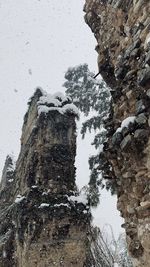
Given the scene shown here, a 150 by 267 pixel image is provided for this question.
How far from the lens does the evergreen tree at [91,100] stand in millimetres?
12938

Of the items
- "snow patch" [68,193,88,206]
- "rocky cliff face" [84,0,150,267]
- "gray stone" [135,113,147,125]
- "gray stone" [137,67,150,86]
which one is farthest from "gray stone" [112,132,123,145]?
"snow patch" [68,193,88,206]

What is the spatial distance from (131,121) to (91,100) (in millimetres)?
11893

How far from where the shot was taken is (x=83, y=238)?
818 centimetres

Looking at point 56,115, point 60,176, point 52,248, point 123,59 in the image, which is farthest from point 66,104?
point 123,59

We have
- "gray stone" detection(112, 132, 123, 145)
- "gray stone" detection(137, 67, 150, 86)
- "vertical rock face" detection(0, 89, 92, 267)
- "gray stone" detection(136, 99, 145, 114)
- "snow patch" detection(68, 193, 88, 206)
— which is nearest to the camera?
"gray stone" detection(137, 67, 150, 86)

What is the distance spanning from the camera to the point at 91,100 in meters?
15.8

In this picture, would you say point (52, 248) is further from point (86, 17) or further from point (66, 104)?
point (86, 17)

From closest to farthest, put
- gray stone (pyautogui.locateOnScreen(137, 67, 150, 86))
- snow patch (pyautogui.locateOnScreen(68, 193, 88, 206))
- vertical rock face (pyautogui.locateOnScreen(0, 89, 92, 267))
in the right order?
gray stone (pyautogui.locateOnScreen(137, 67, 150, 86)) → vertical rock face (pyautogui.locateOnScreen(0, 89, 92, 267)) → snow patch (pyautogui.locateOnScreen(68, 193, 88, 206))

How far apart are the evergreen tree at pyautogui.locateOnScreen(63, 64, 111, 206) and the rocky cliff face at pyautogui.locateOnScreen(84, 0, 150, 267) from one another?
7748mm

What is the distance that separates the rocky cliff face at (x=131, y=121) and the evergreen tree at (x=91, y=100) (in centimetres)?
775

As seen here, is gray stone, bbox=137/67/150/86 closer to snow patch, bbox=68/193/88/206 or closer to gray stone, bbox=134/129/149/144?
gray stone, bbox=134/129/149/144

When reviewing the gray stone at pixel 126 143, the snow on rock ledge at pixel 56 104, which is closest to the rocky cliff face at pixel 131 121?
the gray stone at pixel 126 143

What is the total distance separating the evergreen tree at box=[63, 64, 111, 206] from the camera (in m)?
12.9

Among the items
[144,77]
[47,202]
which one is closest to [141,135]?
[144,77]
